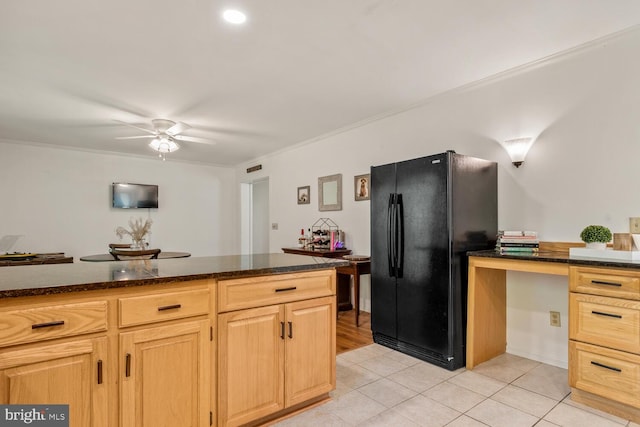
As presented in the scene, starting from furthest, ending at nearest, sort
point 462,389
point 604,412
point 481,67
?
point 481,67, point 462,389, point 604,412

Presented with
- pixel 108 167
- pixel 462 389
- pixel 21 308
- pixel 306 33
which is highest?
pixel 306 33

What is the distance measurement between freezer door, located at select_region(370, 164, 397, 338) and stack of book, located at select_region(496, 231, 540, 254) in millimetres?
873

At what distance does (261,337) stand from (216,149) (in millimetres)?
4746

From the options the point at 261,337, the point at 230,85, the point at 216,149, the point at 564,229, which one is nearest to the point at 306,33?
the point at 230,85

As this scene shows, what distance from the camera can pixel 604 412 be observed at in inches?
80.3

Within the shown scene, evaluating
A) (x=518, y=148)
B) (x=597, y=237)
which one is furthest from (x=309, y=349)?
(x=518, y=148)

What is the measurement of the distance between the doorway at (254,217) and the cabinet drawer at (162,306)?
5.54 meters

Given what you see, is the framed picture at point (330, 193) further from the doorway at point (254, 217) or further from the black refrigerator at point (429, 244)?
the doorway at point (254, 217)

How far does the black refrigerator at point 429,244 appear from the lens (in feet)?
8.73

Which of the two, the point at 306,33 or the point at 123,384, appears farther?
the point at 306,33

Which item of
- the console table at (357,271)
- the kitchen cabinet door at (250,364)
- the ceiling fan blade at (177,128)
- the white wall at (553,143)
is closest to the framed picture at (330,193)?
the console table at (357,271)

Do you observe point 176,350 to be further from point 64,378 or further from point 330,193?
point 330,193

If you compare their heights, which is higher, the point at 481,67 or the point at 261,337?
the point at 481,67

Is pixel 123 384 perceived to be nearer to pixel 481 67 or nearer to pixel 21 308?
pixel 21 308
